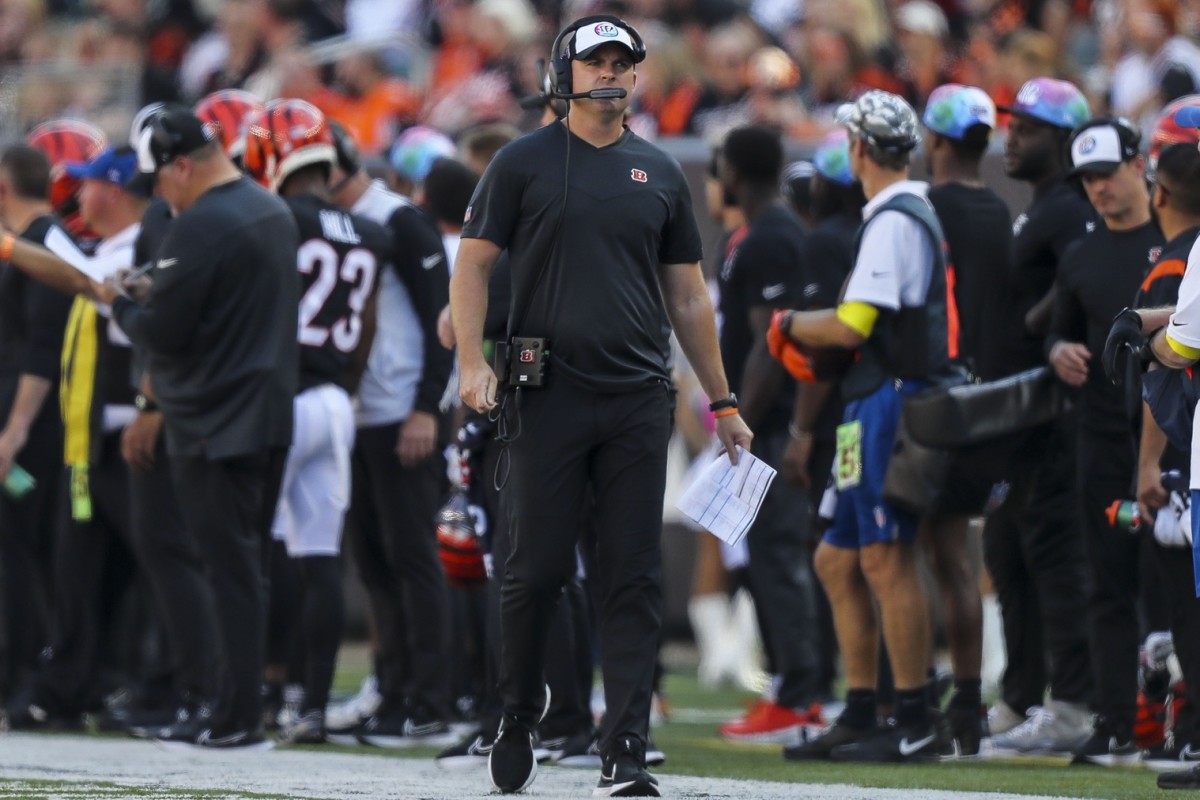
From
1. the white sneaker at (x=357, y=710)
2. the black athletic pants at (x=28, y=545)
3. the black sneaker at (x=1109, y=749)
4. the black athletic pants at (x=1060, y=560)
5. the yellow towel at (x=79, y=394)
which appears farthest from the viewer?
the black athletic pants at (x=28, y=545)

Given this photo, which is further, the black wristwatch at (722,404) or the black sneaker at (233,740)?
the black sneaker at (233,740)

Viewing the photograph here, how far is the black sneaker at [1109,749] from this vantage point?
796 centimetres

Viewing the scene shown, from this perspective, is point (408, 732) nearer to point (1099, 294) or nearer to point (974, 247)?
point (974, 247)

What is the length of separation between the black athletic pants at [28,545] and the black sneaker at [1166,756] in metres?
5.07

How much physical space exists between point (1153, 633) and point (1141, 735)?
0.42 meters

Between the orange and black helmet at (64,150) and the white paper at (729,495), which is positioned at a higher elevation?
the orange and black helmet at (64,150)

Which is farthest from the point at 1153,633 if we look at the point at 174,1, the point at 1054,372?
the point at 174,1

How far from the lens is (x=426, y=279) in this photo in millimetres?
9250

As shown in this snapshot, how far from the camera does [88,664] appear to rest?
984 centimetres

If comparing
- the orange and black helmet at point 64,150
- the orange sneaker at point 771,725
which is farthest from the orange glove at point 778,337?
the orange and black helmet at point 64,150

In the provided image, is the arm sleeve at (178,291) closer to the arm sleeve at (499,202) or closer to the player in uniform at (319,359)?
the player in uniform at (319,359)

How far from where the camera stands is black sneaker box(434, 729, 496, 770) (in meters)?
7.77

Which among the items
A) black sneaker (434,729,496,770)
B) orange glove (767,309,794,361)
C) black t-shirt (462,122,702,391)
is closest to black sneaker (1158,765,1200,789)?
black t-shirt (462,122,702,391)

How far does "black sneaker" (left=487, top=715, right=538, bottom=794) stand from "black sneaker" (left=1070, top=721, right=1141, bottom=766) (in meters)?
2.45
